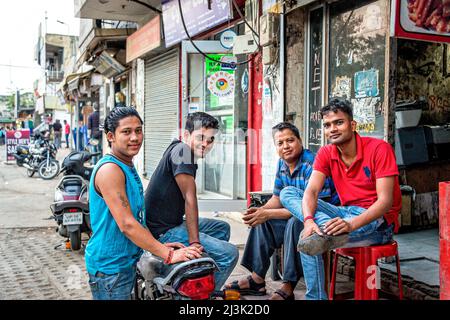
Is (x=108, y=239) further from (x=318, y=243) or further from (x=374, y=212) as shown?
(x=374, y=212)

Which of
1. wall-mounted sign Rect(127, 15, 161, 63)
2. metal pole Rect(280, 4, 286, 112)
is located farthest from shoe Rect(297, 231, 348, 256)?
wall-mounted sign Rect(127, 15, 161, 63)

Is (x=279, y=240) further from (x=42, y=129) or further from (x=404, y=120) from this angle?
(x=42, y=129)

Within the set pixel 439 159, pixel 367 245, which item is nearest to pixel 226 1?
pixel 439 159

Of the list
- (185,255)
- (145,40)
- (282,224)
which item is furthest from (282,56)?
(145,40)

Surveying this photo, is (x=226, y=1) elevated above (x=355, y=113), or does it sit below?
above

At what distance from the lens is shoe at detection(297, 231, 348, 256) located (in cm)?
290

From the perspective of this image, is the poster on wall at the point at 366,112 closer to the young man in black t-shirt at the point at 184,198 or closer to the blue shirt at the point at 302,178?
the blue shirt at the point at 302,178

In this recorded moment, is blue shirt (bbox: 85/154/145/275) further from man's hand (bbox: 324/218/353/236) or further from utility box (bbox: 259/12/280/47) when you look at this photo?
utility box (bbox: 259/12/280/47)

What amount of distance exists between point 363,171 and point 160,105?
26.8ft

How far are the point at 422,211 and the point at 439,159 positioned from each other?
67cm

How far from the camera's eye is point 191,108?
7465 mm

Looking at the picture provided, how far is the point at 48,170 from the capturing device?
13414 millimetres

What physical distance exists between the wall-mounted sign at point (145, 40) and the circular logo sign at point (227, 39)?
8.40 feet
